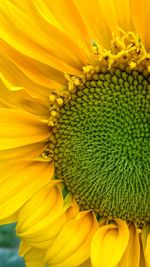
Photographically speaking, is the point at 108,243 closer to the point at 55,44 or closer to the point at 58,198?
the point at 58,198

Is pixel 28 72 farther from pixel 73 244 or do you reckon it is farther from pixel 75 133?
pixel 73 244

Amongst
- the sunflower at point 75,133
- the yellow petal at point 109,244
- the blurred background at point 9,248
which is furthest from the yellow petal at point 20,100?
the blurred background at point 9,248

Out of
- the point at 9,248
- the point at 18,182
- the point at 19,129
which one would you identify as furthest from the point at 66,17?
the point at 9,248

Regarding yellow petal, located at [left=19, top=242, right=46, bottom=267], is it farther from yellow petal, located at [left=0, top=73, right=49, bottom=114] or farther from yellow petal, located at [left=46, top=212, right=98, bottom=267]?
yellow petal, located at [left=0, top=73, right=49, bottom=114]

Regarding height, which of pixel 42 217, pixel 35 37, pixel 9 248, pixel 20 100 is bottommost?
pixel 9 248

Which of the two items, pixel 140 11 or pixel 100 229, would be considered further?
pixel 100 229

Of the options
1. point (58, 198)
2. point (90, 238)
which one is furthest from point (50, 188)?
point (90, 238)
